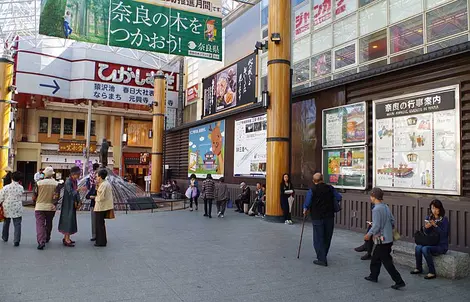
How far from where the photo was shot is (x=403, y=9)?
10.6m

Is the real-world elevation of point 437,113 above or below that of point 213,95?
below

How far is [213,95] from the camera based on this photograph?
21.3m

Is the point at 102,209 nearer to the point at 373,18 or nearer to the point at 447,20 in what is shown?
the point at 447,20

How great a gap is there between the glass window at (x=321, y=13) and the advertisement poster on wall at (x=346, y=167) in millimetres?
5097

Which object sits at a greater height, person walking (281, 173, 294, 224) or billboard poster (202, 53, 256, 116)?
billboard poster (202, 53, 256, 116)

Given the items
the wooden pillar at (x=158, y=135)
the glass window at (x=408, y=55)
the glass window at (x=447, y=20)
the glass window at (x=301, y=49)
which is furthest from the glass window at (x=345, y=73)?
the wooden pillar at (x=158, y=135)

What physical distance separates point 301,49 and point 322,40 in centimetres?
120

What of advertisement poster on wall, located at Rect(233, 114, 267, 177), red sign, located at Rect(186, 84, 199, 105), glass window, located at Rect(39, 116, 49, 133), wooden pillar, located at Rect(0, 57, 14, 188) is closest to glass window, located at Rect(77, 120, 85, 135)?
glass window, located at Rect(39, 116, 49, 133)

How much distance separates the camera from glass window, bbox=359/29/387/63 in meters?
11.1

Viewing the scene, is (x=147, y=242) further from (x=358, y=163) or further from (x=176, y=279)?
(x=358, y=163)

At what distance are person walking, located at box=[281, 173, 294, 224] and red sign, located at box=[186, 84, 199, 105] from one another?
13.8 metres

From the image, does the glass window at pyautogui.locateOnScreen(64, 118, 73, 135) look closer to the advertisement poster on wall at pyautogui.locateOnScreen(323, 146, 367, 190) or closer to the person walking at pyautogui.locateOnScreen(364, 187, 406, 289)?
the advertisement poster on wall at pyautogui.locateOnScreen(323, 146, 367, 190)

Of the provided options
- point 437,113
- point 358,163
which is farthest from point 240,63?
point 437,113

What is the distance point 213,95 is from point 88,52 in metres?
12.7
